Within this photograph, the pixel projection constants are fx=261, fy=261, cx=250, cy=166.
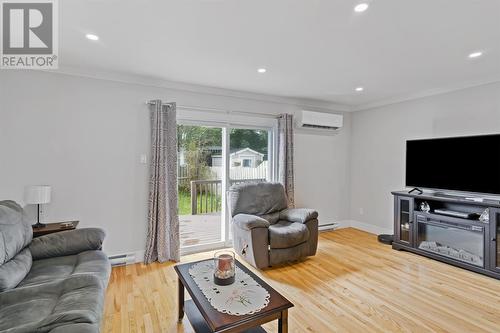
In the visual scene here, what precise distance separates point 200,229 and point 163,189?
1034 mm

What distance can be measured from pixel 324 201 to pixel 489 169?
7.92 ft

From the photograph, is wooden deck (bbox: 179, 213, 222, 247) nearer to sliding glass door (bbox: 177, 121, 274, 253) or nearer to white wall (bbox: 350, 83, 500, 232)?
sliding glass door (bbox: 177, 121, 274, 253)

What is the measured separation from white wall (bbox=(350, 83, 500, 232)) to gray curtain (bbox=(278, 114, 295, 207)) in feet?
5.30

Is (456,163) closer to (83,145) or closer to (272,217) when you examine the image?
(272,217)

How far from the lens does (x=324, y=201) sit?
16.3 feet

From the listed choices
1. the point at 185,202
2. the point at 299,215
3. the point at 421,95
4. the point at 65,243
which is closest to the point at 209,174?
the point at 185,202

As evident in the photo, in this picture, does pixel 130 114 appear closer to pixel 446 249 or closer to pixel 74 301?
pixel 74 301

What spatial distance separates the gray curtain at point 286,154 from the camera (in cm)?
430

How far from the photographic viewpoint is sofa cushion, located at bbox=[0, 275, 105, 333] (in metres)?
1.28

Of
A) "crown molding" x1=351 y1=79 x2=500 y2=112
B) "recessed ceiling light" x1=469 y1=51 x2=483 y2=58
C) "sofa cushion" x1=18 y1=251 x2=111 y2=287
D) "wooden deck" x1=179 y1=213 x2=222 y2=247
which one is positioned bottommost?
"wooden deck" x1=179 y1=213 x2=222 y2=247

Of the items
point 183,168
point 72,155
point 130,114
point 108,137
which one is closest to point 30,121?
point 72,155

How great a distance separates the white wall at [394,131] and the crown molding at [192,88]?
2.46ft

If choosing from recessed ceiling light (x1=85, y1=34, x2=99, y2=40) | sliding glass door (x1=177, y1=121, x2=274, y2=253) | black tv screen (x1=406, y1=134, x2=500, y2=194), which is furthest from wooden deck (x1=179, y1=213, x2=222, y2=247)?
black tv screen (x1=406, y1=134, x2=500, y2=194)

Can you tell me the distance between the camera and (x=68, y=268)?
2.05m
